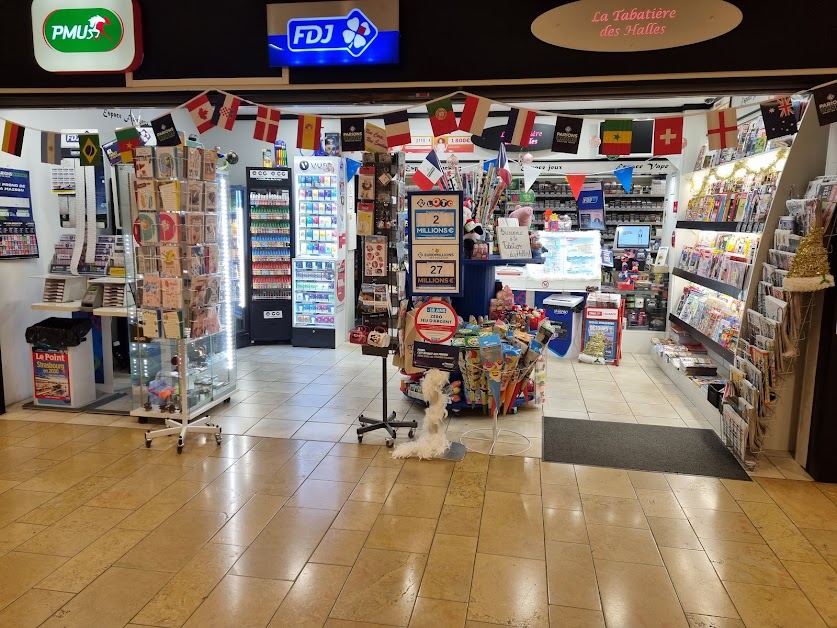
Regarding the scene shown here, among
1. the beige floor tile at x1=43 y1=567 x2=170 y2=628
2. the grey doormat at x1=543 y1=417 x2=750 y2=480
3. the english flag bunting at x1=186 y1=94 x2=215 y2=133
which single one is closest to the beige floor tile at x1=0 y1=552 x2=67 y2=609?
the beige floor tile at x1=43 y1=567 x2=170 y2=628

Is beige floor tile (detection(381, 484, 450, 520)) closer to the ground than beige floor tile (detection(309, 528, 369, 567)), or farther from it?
farther from it

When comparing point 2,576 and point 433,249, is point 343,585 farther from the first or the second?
point 433,249

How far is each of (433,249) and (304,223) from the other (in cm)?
429

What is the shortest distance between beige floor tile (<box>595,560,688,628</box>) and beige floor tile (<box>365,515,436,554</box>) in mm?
951

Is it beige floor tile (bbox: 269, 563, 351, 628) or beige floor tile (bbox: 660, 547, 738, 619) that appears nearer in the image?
beige floor tile (bbox: 269, 563, 351, 628)

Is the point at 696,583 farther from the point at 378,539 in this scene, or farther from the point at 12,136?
the point at 12,136

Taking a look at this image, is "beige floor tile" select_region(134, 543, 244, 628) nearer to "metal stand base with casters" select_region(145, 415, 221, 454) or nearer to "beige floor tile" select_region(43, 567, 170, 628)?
"beige floor tile" select_region(43, 567, 170, 628)

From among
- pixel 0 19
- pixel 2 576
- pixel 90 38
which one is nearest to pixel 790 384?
pixel 2 576

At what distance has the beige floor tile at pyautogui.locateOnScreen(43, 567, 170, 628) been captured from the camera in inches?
107

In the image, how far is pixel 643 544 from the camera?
3.41 metres

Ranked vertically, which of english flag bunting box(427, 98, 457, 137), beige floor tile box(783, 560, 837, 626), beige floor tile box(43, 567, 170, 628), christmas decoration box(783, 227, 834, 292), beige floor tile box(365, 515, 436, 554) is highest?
english flag bunting box(427, 98, 457, 137)

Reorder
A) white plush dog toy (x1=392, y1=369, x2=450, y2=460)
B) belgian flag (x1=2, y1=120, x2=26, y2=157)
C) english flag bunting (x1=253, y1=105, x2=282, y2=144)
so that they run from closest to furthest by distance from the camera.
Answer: english flag bunting (x1=253, y1=105, x2=282, y2=144)
white plush dog toy (x1=392, y1=369, x2=450, y2=460)
belgian flag (x1=2, y1=120, x2=26, y2=157)

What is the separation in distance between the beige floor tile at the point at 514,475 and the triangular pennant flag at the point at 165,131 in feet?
11.4

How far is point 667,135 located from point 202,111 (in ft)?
10.9
